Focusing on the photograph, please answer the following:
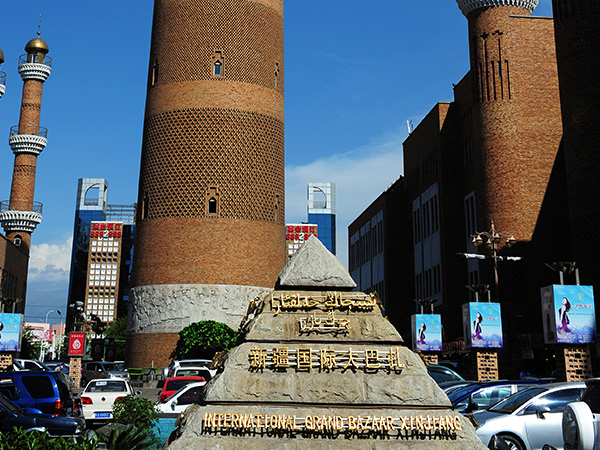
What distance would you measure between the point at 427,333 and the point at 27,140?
4366 cm

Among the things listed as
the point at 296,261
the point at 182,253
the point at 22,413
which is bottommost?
the point at 22,413

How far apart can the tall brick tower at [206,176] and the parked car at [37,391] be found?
22881 mm

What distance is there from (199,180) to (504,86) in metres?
20.2

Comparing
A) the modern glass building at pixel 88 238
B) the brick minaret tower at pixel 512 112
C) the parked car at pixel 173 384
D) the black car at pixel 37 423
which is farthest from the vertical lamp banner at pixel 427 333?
the modern glass building at pixel 88 238

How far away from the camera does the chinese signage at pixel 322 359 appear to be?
24.1 ft

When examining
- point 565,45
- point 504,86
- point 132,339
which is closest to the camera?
point 565,45

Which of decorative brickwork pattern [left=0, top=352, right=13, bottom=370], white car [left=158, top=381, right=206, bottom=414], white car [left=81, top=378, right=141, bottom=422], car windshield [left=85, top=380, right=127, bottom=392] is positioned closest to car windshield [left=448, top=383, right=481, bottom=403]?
white car [left=158, top=381, right=206, bottom=414]

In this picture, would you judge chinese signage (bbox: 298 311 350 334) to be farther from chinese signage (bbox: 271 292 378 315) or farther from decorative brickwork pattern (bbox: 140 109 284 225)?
decorative brickwork pattern (bbox: 140 109 284 225)

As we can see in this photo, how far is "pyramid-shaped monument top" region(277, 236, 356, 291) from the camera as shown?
7.94 metres

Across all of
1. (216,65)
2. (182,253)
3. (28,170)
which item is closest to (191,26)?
(216,65)

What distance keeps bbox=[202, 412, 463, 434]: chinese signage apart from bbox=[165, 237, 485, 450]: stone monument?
0.03 feet

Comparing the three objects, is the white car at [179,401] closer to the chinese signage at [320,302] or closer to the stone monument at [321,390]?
the stone monument at [321,390]

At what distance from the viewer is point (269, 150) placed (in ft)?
129

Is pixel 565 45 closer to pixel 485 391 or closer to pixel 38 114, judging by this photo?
pixel 485 391
